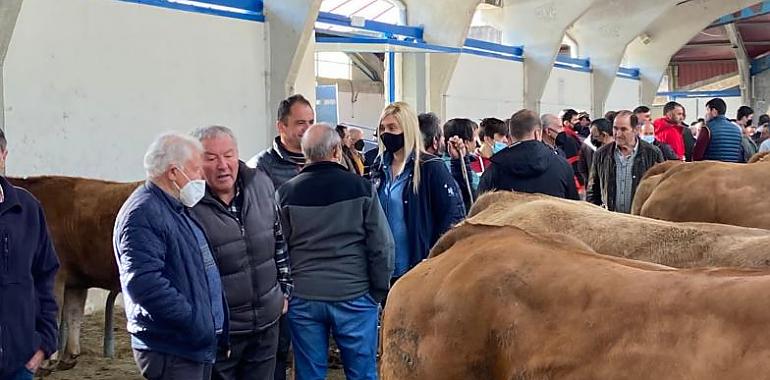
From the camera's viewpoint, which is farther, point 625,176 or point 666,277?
point 625,176

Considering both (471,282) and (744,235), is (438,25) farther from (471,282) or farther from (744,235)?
(471,282)

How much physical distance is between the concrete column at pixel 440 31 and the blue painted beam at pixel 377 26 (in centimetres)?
26

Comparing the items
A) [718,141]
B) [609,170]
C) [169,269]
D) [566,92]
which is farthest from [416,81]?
[169,269]

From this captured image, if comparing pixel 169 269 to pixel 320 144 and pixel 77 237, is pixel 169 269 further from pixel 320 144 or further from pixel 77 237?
pixel 77 237

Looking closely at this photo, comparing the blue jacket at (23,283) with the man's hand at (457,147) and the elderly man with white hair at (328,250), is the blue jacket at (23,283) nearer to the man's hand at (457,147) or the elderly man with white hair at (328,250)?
the elderly man with white hair at (328,250)

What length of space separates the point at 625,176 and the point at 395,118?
2.59 metres

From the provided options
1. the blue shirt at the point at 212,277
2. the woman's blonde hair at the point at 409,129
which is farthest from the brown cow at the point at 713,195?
the blue shirt at the point at 212,277

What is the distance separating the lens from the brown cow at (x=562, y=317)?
2502 mm

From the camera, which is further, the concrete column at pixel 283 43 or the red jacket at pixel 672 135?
the concrete column at pixel 283 43

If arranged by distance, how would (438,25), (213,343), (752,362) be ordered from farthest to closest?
(438,25) < (213,343) < (752,362)

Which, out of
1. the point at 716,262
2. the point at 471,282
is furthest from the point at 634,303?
the point at 716,262

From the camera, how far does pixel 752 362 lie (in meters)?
2.39

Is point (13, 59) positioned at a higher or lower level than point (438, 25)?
lower

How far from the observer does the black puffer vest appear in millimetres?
4113
